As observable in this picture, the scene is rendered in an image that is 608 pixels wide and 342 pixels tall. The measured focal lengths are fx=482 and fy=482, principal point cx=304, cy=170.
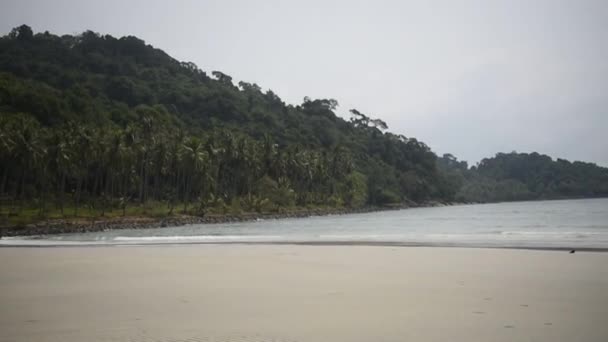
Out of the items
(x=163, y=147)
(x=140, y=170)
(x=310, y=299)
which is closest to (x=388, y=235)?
(x=310, y=299)

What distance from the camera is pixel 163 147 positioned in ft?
235

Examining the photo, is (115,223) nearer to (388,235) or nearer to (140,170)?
(140,170)

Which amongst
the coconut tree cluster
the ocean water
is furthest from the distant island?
the ocean water

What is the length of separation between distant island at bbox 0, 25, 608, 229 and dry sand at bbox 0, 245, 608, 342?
132 ft

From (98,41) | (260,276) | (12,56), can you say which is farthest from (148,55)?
(260,276)

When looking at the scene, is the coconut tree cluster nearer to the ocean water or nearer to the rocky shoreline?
the rocky shoreline

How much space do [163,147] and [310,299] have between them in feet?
209

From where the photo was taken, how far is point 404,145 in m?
193

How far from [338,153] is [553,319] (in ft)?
379

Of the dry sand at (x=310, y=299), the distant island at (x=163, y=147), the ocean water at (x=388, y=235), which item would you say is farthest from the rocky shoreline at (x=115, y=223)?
the dry sand at (x=310, y=299)

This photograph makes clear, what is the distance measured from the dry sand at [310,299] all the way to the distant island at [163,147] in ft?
132

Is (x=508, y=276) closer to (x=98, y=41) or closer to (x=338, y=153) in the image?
(x=338, y=153)

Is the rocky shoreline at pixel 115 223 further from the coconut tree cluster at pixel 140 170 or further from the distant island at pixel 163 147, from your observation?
the coconut tree cluster at pixel 140 170

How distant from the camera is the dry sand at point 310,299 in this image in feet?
28.2
